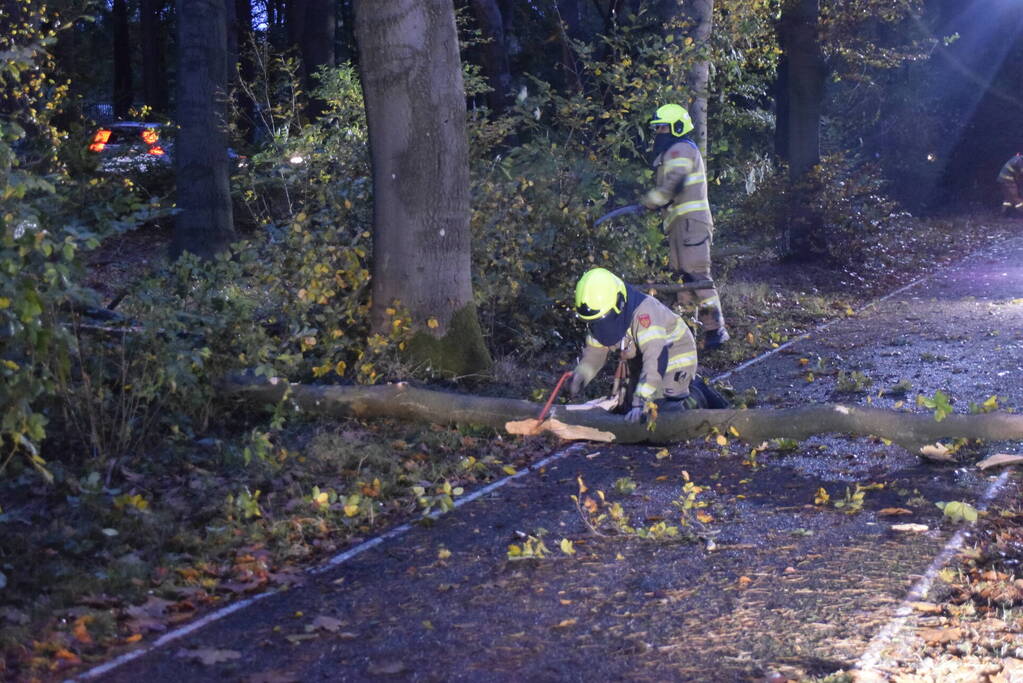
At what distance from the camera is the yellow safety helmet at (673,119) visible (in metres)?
11.0

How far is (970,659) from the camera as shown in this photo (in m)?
4.14

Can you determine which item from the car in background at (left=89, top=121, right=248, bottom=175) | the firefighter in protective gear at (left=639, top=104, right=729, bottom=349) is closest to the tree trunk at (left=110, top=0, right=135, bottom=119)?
the car in background at (left=89, top=121, right=248, bottom=175)

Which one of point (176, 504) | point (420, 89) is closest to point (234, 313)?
point (176, 504)

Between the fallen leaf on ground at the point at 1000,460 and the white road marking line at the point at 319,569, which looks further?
the fallen leaf on ground at the point at 1000,460

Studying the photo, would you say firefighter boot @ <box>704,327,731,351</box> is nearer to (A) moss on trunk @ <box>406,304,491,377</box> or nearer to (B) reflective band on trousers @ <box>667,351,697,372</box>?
(A) moss on trunk @ <box>406,304,491,377</box>

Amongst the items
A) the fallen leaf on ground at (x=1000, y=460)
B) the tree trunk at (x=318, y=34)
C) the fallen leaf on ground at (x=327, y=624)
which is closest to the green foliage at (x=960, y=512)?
the fallen leaf on ground at (x=1000, y=460)

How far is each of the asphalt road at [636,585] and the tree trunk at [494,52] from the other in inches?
602

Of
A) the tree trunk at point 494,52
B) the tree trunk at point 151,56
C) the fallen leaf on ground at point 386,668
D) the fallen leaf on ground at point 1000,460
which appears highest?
the tree trunk at point 151,56

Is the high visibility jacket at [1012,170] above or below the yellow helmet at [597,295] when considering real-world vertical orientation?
above

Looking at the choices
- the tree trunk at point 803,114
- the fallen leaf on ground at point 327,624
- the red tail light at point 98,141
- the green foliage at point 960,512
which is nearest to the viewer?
the fallen leaf on ground at point 327,624

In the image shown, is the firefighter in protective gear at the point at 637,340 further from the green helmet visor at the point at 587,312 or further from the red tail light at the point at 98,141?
the red tail light at the point at 98,141

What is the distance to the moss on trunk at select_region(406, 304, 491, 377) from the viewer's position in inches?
369

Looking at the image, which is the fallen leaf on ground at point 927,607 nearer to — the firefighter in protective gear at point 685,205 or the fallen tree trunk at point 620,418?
the fallen tree trunk at point 620,418

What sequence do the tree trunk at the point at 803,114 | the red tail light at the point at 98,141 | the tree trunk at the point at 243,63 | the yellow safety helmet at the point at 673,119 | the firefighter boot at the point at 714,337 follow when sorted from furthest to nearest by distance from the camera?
the tree trunk at the point at 803,114, the red tail light at the point at 98,141, the tree trunk at the point at 243,63, the firefighter boot at the point at 714,337, the yellow safety helmet at the point at 673,119
